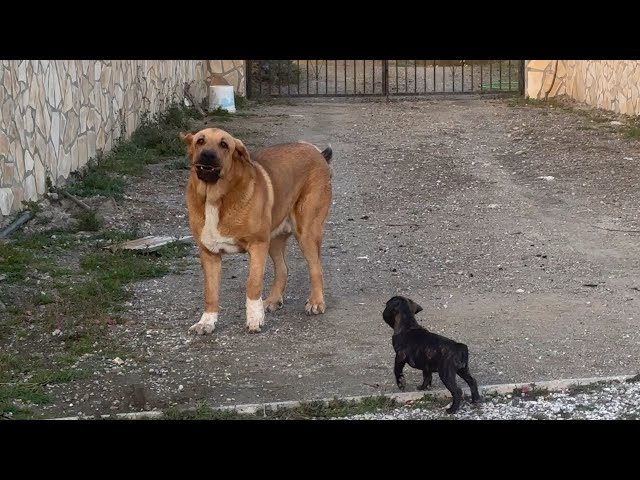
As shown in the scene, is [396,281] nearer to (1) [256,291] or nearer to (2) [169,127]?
(1) [256,291]

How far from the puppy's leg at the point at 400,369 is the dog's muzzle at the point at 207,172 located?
1957 mm

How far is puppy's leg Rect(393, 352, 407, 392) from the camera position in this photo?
562cm

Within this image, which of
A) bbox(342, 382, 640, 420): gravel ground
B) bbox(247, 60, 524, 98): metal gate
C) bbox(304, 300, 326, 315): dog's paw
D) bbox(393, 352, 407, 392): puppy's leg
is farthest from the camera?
bbox(247, 60, 524, 98): metal gate

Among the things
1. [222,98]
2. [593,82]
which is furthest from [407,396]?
[593,82]

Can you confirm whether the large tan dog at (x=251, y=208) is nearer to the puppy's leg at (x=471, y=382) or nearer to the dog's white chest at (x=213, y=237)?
the dog's white chest at (x=213, y=237)

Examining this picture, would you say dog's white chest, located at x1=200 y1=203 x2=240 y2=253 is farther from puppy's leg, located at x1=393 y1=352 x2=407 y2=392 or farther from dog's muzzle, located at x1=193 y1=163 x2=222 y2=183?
puppy's leg, located at x1=393 y1=352 x2=407 y2=392

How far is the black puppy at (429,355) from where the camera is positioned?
5.40 metres

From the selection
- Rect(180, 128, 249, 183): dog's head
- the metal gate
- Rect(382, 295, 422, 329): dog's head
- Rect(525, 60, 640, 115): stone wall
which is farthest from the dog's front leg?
the metal gate

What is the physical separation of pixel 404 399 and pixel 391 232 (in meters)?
4.80

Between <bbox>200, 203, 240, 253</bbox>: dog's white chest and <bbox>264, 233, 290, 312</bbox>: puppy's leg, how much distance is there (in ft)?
2.06

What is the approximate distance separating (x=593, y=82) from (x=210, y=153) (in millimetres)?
13638

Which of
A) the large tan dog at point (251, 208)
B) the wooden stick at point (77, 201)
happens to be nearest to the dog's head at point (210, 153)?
the large tan dog at point (251, 208)

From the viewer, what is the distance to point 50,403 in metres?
5.83

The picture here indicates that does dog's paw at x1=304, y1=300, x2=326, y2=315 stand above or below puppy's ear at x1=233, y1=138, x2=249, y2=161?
below
